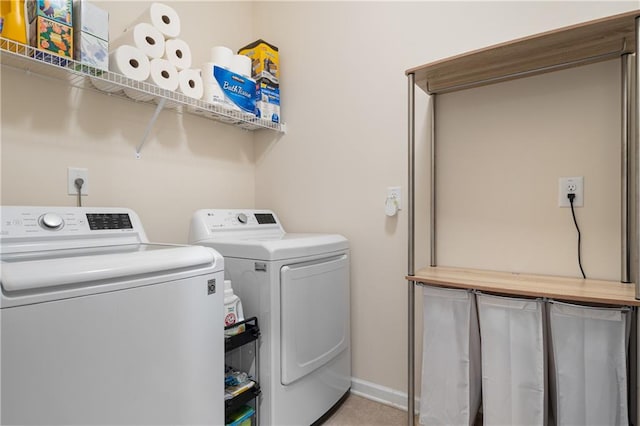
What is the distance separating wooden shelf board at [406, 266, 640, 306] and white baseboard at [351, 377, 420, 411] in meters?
0.78

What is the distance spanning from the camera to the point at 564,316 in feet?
4.24

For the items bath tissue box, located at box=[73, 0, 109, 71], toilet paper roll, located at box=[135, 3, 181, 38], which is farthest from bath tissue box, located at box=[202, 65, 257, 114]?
bath tissue box, located at box=[73, 0, 109, 71]

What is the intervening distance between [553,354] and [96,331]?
1.54m

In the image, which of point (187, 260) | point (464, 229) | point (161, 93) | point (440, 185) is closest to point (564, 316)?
point (464, 229)

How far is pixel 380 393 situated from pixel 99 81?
212 centimetres

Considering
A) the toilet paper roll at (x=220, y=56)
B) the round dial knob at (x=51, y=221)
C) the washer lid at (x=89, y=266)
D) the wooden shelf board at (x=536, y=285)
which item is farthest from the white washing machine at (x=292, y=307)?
the toilet paper roll at (x=220, y=56)

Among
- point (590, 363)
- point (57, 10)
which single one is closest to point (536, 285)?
point (590, 363)

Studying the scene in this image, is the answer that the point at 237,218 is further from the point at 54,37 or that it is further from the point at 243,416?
the point at 54,37

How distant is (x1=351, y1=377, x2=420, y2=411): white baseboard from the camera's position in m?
1.94

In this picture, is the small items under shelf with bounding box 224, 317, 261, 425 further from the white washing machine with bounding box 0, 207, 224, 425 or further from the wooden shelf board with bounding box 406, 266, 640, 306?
the wooden shelf board with bounding box 406, 266, 640, 306

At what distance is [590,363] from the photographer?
1.26 metres

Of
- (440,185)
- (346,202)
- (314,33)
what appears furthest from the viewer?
(314,33)

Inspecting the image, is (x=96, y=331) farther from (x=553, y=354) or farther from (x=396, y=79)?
(x=396, y=79)

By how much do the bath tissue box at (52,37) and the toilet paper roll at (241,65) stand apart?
868mm
